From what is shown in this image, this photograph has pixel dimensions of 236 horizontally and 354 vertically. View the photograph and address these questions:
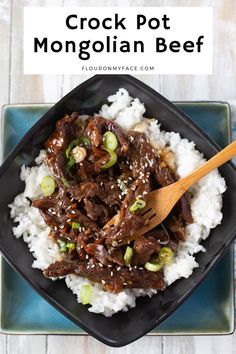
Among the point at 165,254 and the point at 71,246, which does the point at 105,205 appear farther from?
the point at 165,254

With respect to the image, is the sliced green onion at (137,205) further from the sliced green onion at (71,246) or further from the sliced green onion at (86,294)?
the sliced green onion at (86,294)

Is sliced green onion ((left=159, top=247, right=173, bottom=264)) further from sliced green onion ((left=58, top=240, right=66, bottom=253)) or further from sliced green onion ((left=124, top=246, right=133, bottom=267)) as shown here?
sliced green onion ((left=58, top=240, right=66, bottom=253))

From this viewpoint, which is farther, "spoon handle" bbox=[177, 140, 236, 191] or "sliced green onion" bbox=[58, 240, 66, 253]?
"sliced green onion" bbox=[58, 240, 66, 253]

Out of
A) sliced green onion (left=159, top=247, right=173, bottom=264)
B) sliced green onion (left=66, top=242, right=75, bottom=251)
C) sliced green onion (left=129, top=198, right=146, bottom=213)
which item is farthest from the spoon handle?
sliced green onion (left=66, top=242, right=75, bottom=251)

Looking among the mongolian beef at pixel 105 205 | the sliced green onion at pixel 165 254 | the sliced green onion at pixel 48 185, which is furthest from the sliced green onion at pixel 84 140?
the sliced green onion at pixel 165 254

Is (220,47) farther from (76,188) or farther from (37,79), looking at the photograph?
(76,188)

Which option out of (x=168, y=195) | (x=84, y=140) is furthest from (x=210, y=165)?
(x=84, y=140)

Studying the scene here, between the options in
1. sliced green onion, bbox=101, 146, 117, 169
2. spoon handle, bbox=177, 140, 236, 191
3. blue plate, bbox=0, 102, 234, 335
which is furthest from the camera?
blue plate, bbox=0, 102, 234, 335
